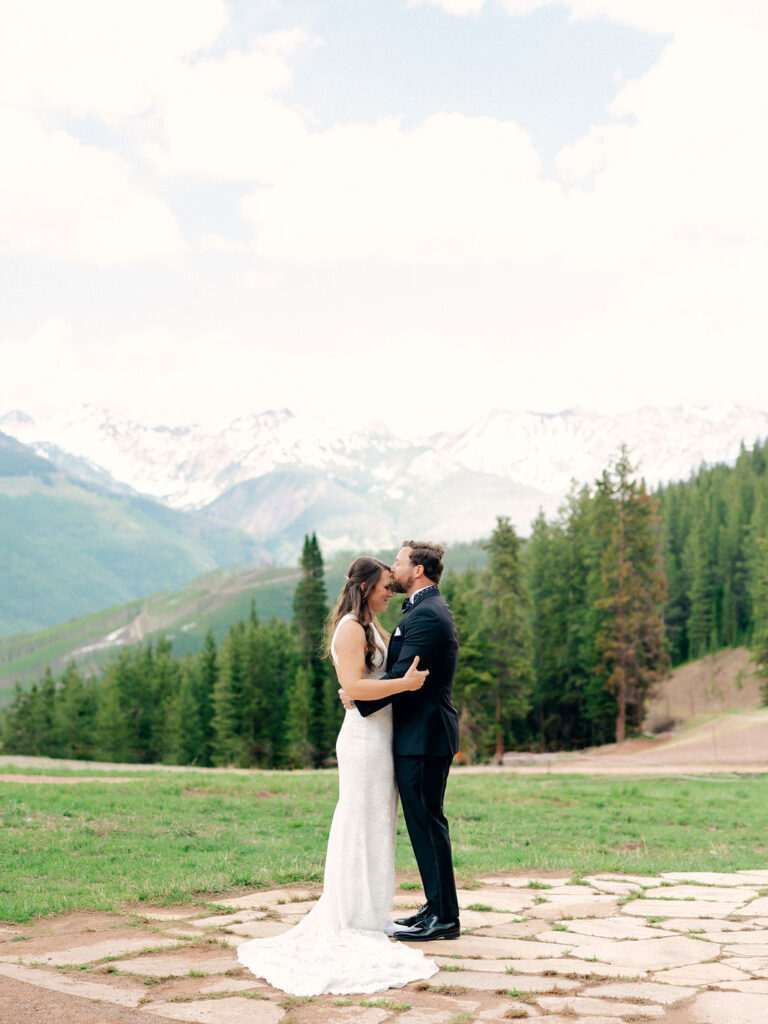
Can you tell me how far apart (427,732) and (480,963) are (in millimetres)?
1675

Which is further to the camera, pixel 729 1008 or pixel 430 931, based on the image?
pixel 430 931

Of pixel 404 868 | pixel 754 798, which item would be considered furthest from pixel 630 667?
pixel 404 868

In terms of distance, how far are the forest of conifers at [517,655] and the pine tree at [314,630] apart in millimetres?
119

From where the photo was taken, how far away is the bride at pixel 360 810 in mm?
7031

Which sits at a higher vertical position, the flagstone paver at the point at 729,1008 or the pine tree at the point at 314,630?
the pine tree at the point at 314,630

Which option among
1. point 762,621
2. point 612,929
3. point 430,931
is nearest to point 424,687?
point 430,931

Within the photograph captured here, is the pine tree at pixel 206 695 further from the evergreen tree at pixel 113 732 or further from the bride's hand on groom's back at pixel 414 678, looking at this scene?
the bride's hand on groom's back at pixel 414 678

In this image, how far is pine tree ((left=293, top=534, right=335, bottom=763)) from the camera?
6431 cm

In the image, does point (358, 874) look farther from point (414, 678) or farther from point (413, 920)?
point (414, 678)

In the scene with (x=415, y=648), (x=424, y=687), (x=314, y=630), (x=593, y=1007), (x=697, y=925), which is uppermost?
(x=314, y=630)

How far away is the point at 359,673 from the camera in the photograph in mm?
7285

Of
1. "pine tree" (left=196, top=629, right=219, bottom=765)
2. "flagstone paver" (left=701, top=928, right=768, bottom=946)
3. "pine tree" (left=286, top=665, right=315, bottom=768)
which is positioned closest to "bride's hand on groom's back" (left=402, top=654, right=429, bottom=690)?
"flagstone paver" (left=701, top=928, right=768, bottom=946)

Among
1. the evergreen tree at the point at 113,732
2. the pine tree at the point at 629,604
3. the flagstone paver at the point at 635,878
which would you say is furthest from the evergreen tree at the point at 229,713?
the flagstone paver at the point at 635,878

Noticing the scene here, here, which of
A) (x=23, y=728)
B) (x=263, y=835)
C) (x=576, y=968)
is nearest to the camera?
(x=576, y=968)
